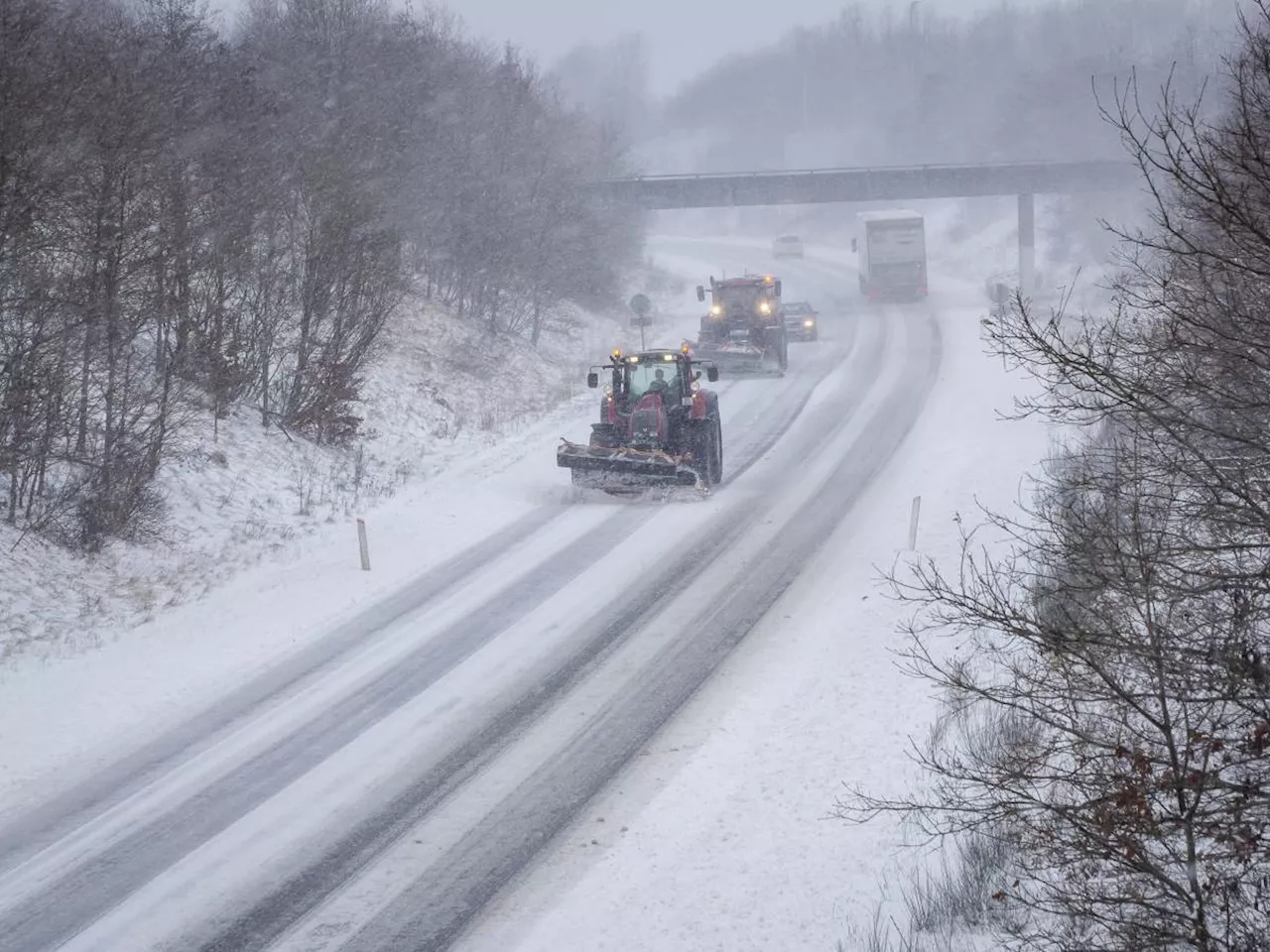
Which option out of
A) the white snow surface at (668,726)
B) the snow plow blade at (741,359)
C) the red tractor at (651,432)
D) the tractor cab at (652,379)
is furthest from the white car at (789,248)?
the red tractor at (651,432)

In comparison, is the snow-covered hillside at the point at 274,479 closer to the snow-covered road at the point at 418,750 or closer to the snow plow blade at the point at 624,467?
the snow-covered road at the point at 418,750

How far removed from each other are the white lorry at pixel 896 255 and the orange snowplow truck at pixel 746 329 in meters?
17.0

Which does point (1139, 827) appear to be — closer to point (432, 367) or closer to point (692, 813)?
point (692, 813)

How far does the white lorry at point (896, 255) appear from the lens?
50250 millimetres

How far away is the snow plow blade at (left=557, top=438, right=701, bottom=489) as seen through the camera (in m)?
19.9

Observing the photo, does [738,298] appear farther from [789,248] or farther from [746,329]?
[789,248]

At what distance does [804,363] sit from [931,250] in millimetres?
42580

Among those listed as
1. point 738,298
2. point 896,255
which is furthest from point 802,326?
point 896,255

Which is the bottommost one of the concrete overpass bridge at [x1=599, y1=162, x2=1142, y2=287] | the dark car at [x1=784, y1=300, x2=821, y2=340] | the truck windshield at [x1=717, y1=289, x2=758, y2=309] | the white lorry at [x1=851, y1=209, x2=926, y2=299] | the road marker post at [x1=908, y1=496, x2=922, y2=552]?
the road marker post at [x1=908, y1=496, x2=922, y2=552]

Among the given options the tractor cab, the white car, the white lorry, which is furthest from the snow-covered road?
the white car

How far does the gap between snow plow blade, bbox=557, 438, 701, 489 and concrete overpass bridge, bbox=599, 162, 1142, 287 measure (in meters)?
38.4

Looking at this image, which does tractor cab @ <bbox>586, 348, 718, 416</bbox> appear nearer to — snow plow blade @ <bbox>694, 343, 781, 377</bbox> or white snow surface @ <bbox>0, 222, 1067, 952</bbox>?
white snow surface @ <bbox>0, 222, 1067, 952</bbox>

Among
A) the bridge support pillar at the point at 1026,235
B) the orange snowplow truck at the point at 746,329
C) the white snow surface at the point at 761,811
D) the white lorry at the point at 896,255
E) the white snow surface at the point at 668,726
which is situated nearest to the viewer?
the white snow surface at the point at 761,811

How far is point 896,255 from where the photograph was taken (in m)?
50.5
